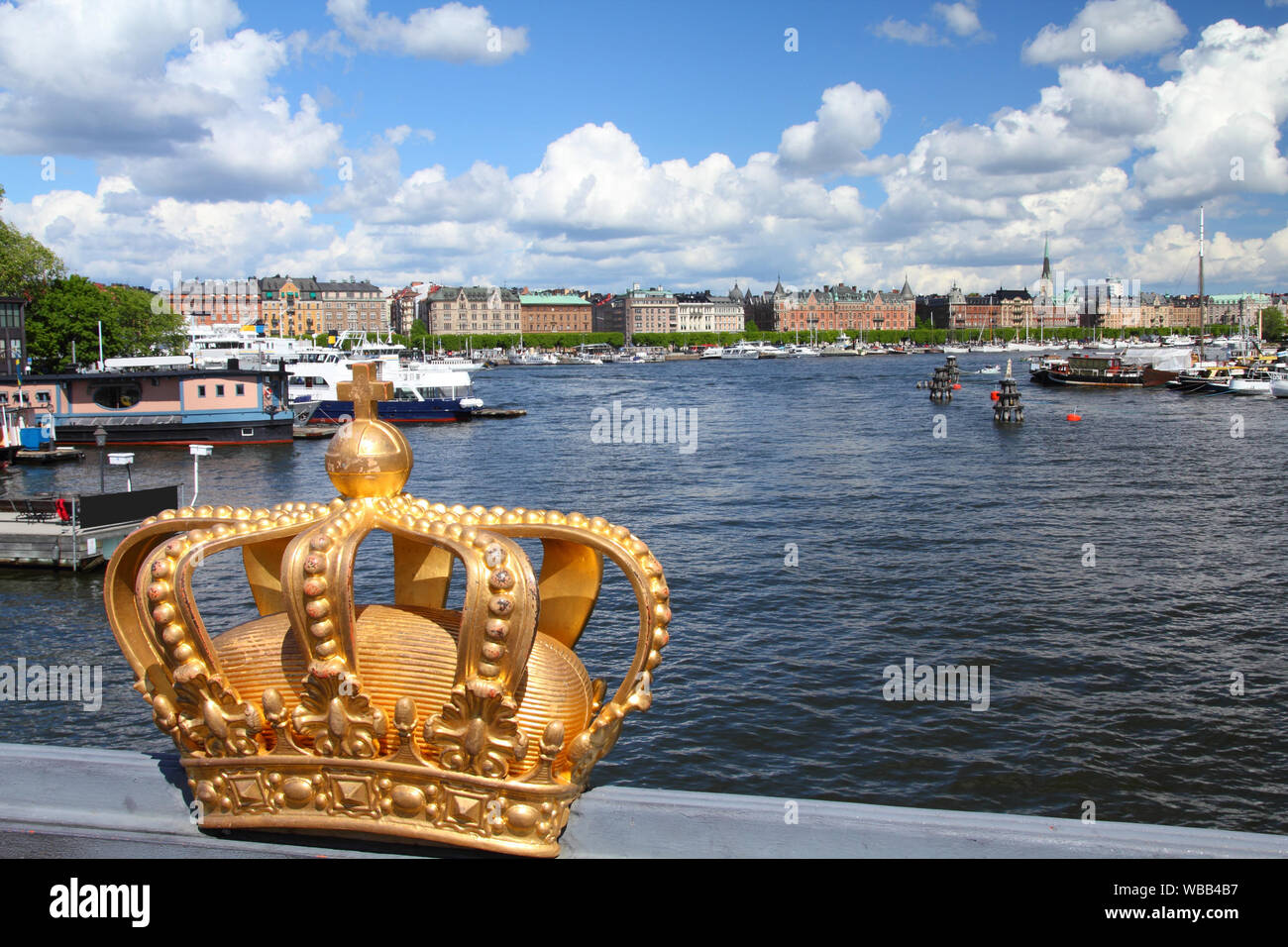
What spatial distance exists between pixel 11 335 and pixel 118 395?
2304cm

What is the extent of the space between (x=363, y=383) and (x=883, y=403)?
245 ft

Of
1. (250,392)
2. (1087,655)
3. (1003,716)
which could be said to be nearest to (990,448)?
(1087,655)

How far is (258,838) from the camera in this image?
3539mm

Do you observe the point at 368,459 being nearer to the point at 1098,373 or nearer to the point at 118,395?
the point at 118,395

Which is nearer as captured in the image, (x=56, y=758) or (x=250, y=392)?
(x=56, y=758)

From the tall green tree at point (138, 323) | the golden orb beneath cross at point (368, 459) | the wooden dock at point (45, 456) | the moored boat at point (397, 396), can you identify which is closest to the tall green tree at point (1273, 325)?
the moored boat at point (397, 396)

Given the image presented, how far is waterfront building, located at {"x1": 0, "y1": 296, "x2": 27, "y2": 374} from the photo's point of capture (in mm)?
66438

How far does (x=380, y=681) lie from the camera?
3596mm

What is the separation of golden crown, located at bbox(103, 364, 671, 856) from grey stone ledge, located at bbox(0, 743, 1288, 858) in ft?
0.42

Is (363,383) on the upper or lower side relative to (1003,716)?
upper

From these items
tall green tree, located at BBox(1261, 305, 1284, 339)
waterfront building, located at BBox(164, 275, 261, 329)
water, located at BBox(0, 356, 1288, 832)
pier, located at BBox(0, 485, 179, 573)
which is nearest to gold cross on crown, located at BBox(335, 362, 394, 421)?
water, located at BBox(0, 356, 1288, 832)

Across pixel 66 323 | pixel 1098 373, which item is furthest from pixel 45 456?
pixel 1098 373

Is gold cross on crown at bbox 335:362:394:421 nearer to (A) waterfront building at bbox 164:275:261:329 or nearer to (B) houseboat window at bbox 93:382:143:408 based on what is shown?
(B) houseboat window at bbox 93:382:143:408

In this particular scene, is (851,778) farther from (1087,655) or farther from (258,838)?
(258,838)
